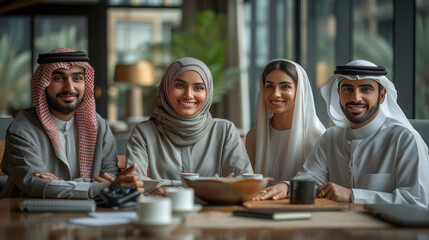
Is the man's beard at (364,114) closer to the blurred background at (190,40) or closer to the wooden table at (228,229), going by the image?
the wooden table at (228,229)

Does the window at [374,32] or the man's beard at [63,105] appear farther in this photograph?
the window at [374,32]

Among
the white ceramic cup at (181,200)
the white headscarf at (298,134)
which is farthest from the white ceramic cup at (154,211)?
the white headscarf at (298,134)

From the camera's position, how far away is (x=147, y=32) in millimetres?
12438

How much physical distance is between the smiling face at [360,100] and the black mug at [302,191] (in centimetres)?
71

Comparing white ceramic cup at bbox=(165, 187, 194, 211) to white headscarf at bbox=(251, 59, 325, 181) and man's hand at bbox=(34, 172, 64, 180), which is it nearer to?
man's hand at bbox=(34, 172, 64, 180)

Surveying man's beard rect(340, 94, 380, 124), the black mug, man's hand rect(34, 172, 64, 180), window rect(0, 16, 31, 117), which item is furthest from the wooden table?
window rect(0, 16, 31, 117)

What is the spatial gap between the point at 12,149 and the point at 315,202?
5.07 feet

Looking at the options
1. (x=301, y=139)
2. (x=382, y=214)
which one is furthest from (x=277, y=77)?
(x=382, y=214)

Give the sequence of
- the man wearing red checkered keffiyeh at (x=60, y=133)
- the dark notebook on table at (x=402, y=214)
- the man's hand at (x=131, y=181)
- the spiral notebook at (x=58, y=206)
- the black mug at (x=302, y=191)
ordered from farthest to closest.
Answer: the man wearing red checkered keffiyeh at (x=60, y=133), the man's hand at (x=131, y=181), the black mug at (x=302, y=191), the spiral notebook at (x=58, y=206), the dark notebook on table at (x=402, y=214)

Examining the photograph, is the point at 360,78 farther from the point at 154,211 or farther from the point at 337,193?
the point at 154,211

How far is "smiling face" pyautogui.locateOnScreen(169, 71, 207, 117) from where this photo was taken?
10.3 feet

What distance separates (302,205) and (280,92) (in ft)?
3.86

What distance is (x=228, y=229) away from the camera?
188 centimetres

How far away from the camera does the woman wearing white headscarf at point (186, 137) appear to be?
3.11 metres
